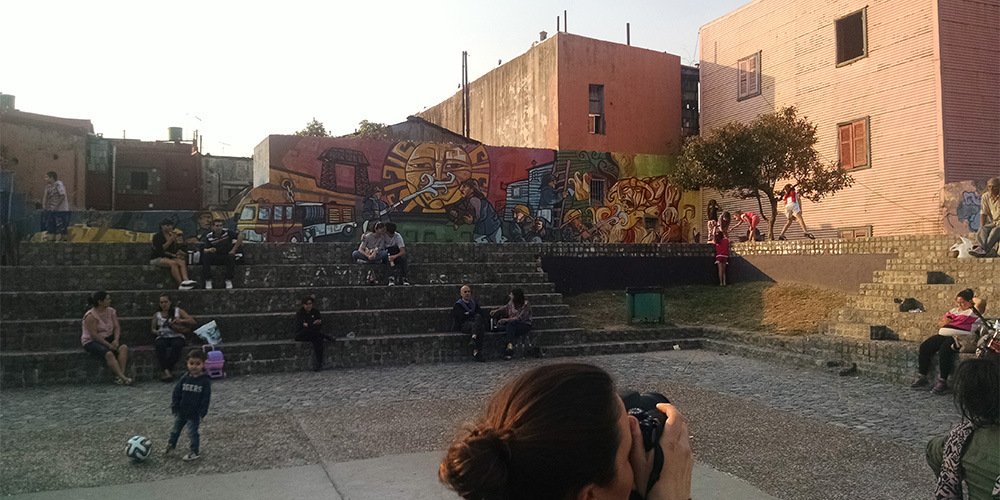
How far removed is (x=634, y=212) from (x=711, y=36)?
723 centimetres

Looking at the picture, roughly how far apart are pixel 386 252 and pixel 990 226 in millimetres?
10119

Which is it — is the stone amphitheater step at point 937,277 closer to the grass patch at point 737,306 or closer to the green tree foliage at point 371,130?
the grass patch at point 737,306

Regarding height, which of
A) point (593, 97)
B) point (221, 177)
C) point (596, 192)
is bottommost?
point (596, 192)

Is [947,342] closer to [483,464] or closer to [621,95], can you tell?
[483,464]

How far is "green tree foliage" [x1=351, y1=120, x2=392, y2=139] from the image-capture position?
27.3m

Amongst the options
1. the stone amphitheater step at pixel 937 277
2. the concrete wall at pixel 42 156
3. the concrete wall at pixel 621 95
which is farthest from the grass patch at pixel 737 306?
the concrete wall at pixel 42 156

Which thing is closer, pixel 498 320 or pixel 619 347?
pixel 498 320

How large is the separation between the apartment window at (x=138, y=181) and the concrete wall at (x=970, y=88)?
31.3 metres

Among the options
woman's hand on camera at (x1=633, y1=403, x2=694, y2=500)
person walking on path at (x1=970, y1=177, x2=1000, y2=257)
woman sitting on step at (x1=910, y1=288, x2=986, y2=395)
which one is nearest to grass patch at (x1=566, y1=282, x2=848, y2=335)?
person walking on path at (x1=970, y1=177, x2=1000, y2=257)

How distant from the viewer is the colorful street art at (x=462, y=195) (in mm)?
19609

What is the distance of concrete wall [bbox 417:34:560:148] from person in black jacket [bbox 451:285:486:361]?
Result: 12.9 metres

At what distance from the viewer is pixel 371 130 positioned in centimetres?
2845

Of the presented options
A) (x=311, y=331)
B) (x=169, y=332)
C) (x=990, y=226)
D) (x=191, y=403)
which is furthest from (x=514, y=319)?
(x=990, y=226)

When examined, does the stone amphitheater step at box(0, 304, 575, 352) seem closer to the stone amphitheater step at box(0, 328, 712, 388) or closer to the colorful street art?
the stone amphitheater step at box(0, 328, 712, 388)
